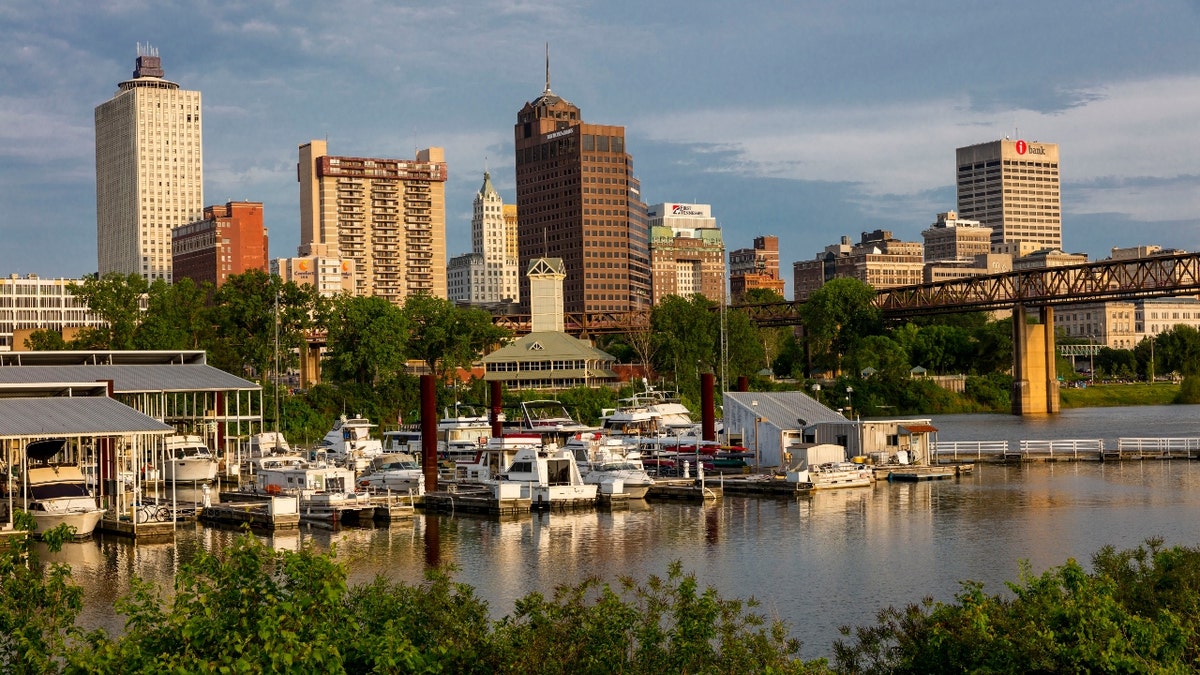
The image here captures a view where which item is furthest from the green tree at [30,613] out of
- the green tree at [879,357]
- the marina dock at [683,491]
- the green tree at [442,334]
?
the green tree at [879,357]

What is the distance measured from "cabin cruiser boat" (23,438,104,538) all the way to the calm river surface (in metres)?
1.09

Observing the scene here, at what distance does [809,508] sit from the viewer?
7169 cm

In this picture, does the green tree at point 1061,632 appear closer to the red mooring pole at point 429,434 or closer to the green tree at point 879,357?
the red mooring pole at point 429,434

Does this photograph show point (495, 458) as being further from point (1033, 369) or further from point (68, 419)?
point (1033, 369)

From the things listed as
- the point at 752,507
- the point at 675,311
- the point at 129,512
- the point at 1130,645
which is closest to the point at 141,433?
the point at 129,512

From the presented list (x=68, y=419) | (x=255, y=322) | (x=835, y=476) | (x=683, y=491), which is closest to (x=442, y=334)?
(x=255, y=322)

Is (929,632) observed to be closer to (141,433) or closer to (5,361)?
(141,433)

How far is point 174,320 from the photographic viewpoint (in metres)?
142

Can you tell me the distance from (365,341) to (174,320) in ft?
63.3

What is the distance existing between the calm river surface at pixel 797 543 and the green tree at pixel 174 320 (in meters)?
74.3

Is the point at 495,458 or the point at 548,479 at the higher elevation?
the point at 495,458

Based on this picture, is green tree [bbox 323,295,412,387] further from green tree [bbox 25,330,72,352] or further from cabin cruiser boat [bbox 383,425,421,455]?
cabin cruiser boat [bbox 383,425,421,455]

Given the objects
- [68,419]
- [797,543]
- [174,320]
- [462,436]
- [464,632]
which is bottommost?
[797,543]

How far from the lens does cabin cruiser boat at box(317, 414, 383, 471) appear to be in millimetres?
83312
